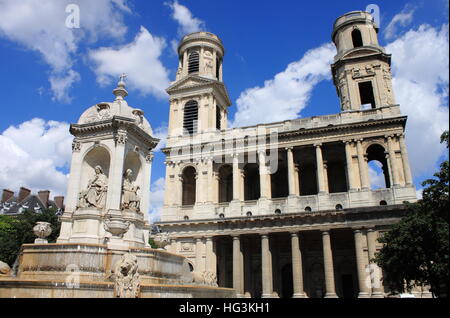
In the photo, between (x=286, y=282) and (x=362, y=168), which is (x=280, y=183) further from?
(x=286, y=282)

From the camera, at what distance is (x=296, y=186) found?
33.0 metres

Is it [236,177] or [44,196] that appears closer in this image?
[236,177]

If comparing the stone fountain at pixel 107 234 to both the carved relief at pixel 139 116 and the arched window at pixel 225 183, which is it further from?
the arched window at pixel 225 183

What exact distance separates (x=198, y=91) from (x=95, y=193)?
26063mm

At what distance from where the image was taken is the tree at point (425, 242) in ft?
50.1

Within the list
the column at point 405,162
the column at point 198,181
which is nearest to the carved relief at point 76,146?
the column at point 198,181

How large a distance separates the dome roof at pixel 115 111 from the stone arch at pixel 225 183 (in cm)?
2084

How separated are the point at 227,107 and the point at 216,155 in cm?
970

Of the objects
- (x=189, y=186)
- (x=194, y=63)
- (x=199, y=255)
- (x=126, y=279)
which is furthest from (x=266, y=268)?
(x=194, y=63)

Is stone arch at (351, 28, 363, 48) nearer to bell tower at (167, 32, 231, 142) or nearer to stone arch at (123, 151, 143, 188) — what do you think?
bell tower at (167, 32, 231, 142)

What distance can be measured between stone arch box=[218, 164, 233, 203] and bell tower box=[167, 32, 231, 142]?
4261 millimetres

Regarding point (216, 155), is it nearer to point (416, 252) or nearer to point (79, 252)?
point (416, 252)

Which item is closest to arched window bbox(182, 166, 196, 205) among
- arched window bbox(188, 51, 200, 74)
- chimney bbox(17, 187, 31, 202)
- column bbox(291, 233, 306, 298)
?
arched window bbox(188, 51, 200, 74)
